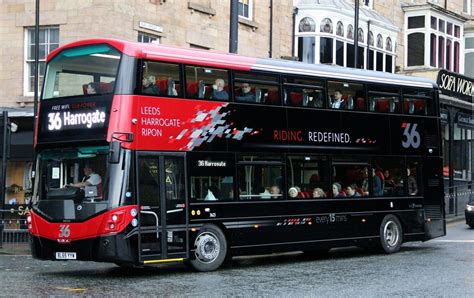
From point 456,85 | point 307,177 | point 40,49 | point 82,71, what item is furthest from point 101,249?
point 456,85

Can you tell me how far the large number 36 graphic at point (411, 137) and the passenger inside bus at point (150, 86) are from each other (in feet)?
23.8

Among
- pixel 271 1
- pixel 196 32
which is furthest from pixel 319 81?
pixel 271 1

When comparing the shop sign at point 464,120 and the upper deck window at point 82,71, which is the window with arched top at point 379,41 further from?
the upper deck window at point 82,71

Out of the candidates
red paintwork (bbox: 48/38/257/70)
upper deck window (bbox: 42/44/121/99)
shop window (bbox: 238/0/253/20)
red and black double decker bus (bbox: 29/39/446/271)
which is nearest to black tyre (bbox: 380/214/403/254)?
red and black double decker bus (bbox: 29/39/446/271)

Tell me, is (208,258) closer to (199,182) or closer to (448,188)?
(199,182)

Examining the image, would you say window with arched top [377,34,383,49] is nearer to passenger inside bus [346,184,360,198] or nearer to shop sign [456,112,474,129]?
shop sign [456,112,474,129]

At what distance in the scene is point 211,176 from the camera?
15.4 m

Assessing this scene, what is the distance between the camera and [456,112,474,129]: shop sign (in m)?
36.0

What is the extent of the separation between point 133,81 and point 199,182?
2373 millimetres

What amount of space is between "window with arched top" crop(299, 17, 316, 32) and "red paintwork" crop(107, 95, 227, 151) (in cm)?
1717

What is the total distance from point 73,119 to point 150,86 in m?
1.51

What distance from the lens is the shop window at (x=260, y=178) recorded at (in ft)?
52.0

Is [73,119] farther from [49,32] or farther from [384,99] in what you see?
[49,32]

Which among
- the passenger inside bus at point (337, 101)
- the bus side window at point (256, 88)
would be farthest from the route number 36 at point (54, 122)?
the passenger inside bus at point (337, 101)
